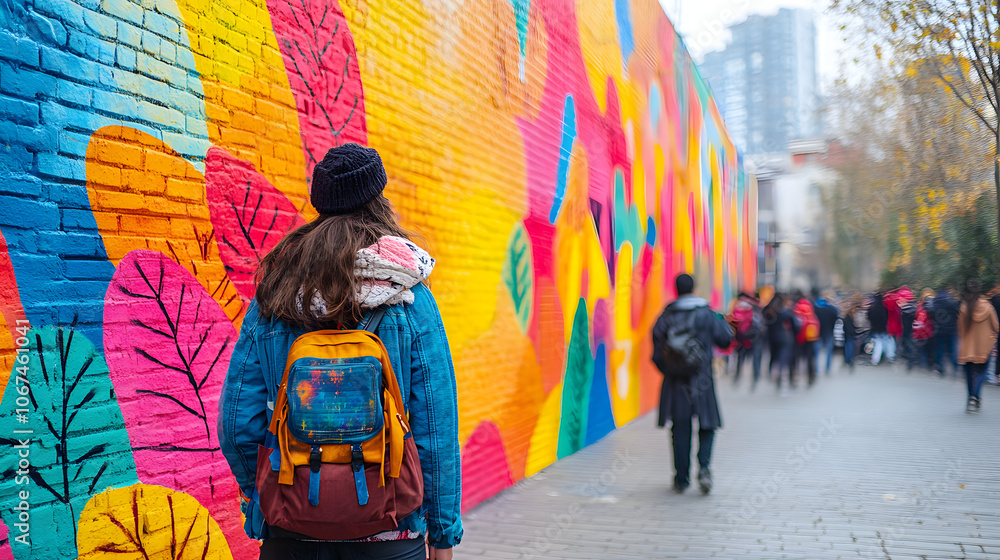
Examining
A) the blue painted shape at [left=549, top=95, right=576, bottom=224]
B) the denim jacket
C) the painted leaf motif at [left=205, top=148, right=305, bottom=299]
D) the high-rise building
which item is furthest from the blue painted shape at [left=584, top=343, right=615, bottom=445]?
the high-rise building

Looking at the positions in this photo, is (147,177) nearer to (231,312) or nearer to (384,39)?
(231,312)

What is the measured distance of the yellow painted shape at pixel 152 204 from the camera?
284 centimetres

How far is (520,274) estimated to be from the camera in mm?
6957

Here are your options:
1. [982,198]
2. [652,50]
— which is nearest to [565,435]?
[652,50]

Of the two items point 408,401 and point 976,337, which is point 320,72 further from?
point 976,337

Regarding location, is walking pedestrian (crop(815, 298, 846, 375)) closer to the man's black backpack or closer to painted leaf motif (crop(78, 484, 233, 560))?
the man's black backpack

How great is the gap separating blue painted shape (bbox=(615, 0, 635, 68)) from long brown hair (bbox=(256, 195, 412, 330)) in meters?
9.02

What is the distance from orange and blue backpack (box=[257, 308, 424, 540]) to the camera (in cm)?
181

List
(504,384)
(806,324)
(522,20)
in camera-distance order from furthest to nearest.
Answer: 1. (806,324)
2. (522,20)
3. (504,384)

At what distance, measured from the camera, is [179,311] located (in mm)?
3180

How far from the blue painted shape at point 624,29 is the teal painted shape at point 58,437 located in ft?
29.4

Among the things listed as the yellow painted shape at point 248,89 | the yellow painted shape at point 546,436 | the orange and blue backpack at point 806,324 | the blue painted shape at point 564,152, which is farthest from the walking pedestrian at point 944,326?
the yellow painted shape at point 248,89

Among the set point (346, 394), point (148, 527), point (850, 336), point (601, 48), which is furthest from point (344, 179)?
point (850, 336)

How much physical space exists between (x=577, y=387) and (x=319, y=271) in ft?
22.3
